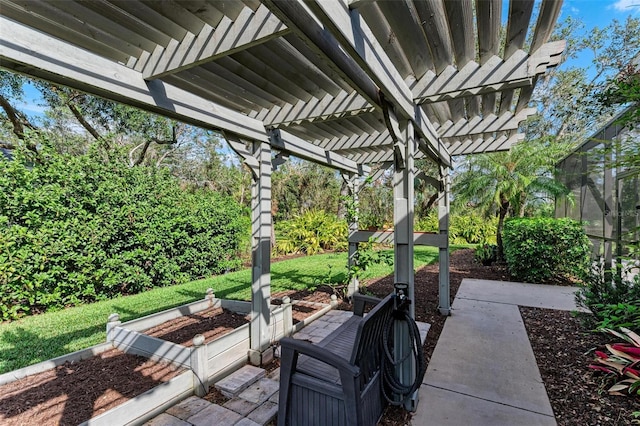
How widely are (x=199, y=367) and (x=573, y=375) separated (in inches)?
135

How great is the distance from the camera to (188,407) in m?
2.28

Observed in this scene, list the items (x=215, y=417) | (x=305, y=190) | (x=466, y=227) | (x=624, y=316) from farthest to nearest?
(x=305, y=190)
(x=466, y=227)
(x=624, y=316)
(x=215, y=417)

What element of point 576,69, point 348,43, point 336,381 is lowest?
point 336,381

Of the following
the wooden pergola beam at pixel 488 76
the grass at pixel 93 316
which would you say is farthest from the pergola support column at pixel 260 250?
the grass at pixel 93 316

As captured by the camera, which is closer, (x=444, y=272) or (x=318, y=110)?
(x=318, y=110)

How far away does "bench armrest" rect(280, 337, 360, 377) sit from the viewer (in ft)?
5.42

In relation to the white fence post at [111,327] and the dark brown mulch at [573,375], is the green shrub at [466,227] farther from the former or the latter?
the white fence post at [111,327]

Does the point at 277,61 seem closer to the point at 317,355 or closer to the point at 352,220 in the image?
the point at 317,355

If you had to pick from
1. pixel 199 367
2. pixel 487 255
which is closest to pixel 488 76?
pixel 199 367

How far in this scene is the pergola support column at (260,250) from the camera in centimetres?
302

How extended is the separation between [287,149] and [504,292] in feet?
16.6

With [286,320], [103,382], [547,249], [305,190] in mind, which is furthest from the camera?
[305,190]

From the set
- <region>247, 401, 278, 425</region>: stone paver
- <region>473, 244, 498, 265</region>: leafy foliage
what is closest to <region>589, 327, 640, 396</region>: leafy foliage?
<region>247, 401, 278, 425</region>: stone paver

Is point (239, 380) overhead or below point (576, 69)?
below
